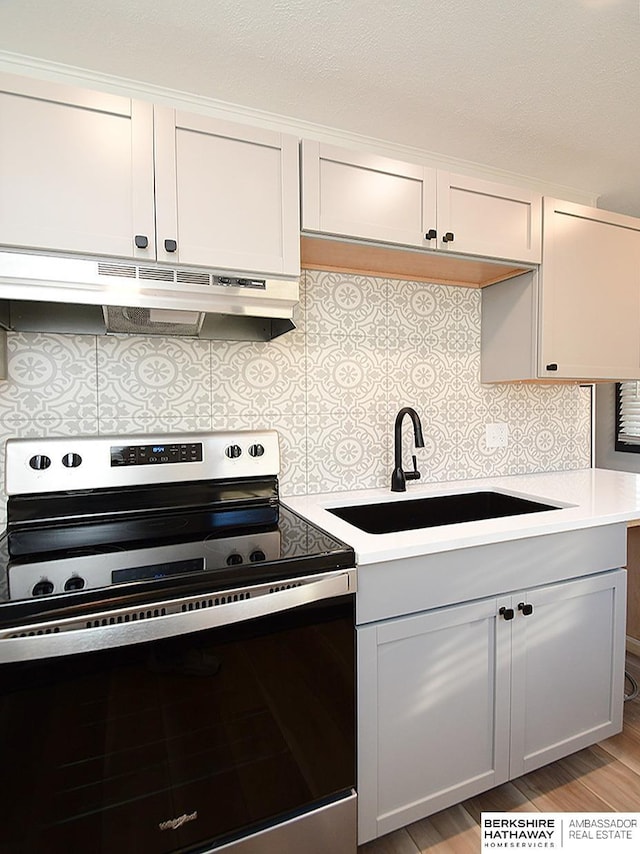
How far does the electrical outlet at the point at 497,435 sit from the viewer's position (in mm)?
2254

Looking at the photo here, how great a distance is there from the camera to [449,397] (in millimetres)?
2154

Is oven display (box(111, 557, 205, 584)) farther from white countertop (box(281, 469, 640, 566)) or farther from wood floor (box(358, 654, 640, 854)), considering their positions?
wood floor (box(358, 654, 640, 854))

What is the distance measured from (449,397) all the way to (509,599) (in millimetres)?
978

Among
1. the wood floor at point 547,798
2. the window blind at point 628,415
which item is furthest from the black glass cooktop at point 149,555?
the window blind at point 628,415

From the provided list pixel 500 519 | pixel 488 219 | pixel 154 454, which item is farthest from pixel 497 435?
pixel 154 454

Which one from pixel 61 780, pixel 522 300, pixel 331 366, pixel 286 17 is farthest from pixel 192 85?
pixel 61 780

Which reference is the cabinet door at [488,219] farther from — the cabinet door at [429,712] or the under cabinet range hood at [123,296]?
the cabinet door at [429,712]

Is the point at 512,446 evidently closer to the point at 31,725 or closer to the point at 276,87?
the point at 276,87

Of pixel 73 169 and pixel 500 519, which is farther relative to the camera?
pixel 500 519

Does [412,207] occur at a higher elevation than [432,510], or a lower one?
higher

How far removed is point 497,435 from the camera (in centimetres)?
227

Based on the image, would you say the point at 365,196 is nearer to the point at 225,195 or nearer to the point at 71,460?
the point at 225,195

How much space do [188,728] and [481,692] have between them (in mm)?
870

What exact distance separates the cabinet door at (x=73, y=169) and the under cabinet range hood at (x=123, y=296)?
0.16 ft
